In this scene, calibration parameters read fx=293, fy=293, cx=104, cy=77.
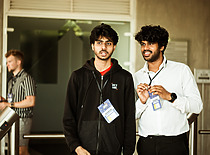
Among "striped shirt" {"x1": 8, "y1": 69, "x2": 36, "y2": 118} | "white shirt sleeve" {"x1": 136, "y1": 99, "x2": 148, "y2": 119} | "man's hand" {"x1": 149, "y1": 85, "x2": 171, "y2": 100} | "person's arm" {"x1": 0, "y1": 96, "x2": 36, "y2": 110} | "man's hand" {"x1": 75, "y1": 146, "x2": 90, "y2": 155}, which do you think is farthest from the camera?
"striped shirt" {"x1": 8, "y1": 69, "x2": 36, "y2": 118}

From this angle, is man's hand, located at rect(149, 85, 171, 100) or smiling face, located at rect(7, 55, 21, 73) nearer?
man's hand, located at rect(149, 85, 171, 100)

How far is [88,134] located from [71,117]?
178mm

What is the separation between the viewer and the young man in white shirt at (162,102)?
2.25m

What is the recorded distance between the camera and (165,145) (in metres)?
2.25

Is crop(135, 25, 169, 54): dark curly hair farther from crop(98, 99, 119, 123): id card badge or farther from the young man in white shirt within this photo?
crop(98, 99, 119, 123): id card badge

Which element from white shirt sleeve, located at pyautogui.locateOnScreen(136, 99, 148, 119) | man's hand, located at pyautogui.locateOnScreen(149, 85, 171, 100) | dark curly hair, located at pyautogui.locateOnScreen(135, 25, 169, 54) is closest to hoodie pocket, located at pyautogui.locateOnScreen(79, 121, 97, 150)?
white shirt sleeve, located at pyautogui.locateOnScreen(136, 99, 148, 119)

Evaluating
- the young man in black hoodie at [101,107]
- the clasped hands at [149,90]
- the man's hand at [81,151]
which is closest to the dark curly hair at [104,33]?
the young man in black hoodie at [101,107]

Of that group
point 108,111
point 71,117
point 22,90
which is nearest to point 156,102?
point 108,111

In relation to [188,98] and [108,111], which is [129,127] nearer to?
[108,111]

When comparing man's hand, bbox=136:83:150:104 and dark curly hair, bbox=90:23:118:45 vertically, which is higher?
dark curly hair, bbox=90:23:118:45

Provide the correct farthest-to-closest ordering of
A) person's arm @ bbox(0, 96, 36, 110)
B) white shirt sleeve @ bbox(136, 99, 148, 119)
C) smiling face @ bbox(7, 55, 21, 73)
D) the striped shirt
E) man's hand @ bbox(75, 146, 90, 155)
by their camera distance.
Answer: smiling face @ bbox(7, 55, 21, 73) → the striped shirt → person's arm @ bbox(0, 96, 36, 110) → white shirt sleeve @ bbox(136, 99, 148, 119) → man's hand @ bbox(75, 146, 90, 155)

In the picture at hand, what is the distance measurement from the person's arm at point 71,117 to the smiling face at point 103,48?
0.82 feet

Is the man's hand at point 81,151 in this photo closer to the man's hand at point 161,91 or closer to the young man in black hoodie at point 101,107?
the young man in black hoodie at point 101,107

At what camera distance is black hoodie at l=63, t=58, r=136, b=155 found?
7.10 ft
